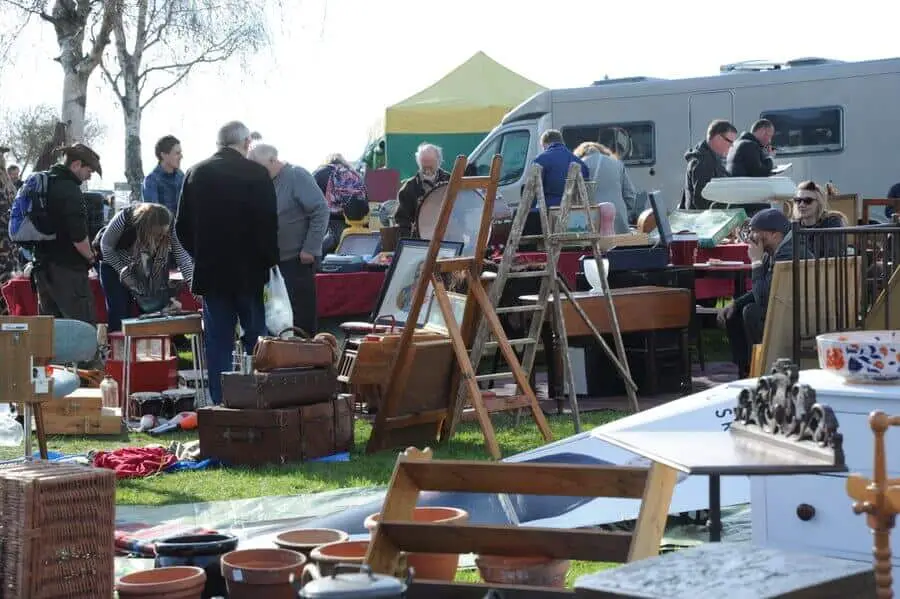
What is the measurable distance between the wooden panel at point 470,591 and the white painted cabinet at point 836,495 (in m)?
0.70

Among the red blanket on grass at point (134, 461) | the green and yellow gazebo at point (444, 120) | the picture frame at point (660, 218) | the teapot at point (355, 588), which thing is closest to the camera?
the teapot at point (355, 588)

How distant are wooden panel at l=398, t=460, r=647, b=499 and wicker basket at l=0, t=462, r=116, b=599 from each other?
121cm

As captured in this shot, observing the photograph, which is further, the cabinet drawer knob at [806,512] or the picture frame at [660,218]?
the picture frame at [660,218]

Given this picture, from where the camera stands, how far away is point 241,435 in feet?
23.0

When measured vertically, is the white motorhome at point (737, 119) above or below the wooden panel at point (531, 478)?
above

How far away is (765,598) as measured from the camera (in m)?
2.36

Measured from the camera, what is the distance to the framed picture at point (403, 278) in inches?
336

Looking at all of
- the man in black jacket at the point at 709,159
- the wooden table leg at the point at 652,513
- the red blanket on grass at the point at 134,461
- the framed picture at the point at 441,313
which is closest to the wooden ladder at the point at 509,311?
the framed picture at the point at 441,313

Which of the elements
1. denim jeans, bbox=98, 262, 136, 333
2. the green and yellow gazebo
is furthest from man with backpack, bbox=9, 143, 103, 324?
the green and yellow gazebo

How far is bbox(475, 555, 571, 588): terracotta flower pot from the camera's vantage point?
148 inches

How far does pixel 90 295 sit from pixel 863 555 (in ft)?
23.0

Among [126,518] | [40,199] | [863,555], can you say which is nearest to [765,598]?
[863,555]

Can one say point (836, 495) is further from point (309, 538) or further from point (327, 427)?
point (327, 427)

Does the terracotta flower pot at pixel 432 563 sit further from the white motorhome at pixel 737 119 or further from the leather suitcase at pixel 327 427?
the white motorhome at pixel 737 119
